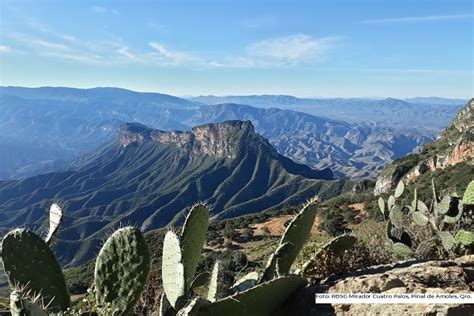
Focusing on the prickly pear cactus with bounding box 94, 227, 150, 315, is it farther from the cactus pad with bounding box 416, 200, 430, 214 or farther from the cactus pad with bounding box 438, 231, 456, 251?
the cactus pad with bounding box 416, 200, 430, 214

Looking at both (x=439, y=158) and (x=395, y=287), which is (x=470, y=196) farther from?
(x=439, y=158)

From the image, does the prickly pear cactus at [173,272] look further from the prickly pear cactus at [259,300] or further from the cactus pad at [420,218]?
the cactus pad at [420,218]

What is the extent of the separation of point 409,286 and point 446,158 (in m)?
58.2

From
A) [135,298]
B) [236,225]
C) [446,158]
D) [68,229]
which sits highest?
[135,298]

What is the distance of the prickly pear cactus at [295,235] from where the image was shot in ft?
13.0

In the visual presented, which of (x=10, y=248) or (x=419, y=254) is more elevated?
(x=10, y=248)

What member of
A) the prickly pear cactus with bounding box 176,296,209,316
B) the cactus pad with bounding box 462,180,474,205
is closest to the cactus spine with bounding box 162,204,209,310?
the prickly pear cactus with bounding box 176,296,209,316

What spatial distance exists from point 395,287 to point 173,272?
1.51 meters

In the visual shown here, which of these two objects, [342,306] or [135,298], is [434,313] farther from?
[135,298]

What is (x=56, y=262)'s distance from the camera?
371cm

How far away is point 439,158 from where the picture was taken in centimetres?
5922

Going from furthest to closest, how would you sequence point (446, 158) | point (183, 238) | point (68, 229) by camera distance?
point (68, 229)
point (446, 158)
point (183, 238)

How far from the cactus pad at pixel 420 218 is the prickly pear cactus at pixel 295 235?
4066 mm

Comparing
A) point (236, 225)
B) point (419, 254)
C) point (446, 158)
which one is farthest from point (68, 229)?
point (419, 254)
